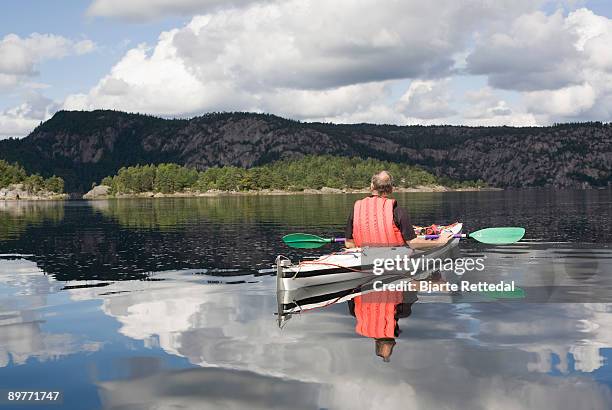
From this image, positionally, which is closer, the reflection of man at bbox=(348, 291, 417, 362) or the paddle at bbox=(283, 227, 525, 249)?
the reflection of man at bbox=(348, 291, 417, 362)

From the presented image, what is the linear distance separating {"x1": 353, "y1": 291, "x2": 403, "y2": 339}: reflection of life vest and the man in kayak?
2.03 meters

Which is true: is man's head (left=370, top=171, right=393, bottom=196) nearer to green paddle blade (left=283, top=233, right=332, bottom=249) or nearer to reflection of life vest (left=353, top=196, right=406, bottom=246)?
reflection of life vest (left=353, top=196, right=406, bottom=246)

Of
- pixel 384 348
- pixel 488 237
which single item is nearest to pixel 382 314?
pixel 384 348

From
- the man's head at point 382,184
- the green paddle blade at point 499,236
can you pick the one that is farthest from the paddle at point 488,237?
the man's head at point 382,184

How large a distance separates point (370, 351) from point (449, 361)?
195 centimetres

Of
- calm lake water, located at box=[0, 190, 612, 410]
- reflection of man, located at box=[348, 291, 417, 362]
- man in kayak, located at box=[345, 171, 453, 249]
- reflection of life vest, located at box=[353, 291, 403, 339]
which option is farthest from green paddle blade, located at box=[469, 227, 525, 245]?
reflection of life vest, located at box=[353, 291, 403, 339]

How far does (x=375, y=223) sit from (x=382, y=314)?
13.7 ft

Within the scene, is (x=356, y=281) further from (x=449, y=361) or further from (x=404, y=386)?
(x=404, y=386)

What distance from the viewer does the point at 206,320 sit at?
18.9 meters

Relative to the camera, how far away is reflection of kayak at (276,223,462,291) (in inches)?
799

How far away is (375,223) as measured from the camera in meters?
21.6

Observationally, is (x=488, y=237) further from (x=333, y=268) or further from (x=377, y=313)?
(x=377, y=313)

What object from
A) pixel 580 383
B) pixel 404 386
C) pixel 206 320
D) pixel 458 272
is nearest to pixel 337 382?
pixel 404 386

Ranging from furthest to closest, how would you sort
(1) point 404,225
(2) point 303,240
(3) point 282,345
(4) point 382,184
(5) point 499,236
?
(2) point 303,240, (5) point 499,236, (1) point 404,225, (4) point 382,184, (3) point 282,345
